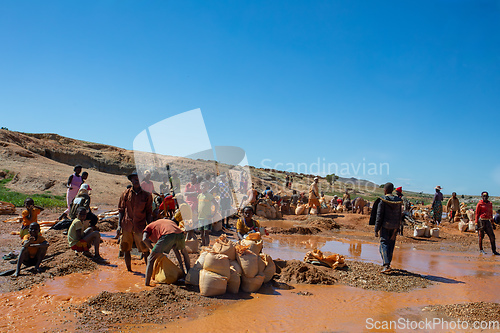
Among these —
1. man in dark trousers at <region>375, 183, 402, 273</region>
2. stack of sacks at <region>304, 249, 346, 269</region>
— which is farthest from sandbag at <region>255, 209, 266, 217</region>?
man in dark trousers at <region>375, 183, 402, 273</region>

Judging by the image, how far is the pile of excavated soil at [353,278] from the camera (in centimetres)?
581

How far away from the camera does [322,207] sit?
1780 cm

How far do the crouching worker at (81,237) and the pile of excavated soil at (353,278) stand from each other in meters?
3.44

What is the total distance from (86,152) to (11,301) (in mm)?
27756

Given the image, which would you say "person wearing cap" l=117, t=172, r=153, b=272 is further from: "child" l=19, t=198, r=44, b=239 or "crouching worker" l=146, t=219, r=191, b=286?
"child" l=19, t=198, r=44, b=239

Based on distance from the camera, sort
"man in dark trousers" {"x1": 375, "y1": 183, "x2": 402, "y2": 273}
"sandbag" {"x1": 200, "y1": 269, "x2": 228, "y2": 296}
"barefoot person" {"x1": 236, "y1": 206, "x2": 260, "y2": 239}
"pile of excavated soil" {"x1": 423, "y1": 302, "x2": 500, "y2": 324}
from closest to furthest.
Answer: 1. "pile of excavated soil" {"x1": 423, "y1": 302, "x2": 500, "y2": 324}
2. "sandbag" {"x1": 200, "y1": 269, "x2": 228, "y2": 296}
3. "barefoot person" {"x1": 236, "y1": 206, "x2": 260, "y2": 239}
4. "man in dark trousers" {"x1": 375, "y1": 183, "x2": 402, "y2": 273}

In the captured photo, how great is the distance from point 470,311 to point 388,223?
2.14 m

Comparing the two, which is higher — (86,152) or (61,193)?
(86,152)

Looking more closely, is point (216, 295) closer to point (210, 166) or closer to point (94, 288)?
point (94, 288)

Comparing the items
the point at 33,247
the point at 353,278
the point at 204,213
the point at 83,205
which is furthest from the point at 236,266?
the point at 83,205

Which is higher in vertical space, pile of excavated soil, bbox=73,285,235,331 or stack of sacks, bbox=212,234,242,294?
stack of sacks, bbox=212,234,242,294

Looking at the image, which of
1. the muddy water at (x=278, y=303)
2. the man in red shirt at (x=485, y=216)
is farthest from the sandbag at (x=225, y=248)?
the man in red shirt at (x=485, y=216)

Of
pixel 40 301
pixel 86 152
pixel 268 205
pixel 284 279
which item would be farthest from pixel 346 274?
pixel 86 152

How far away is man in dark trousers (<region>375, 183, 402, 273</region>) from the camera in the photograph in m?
6.48
